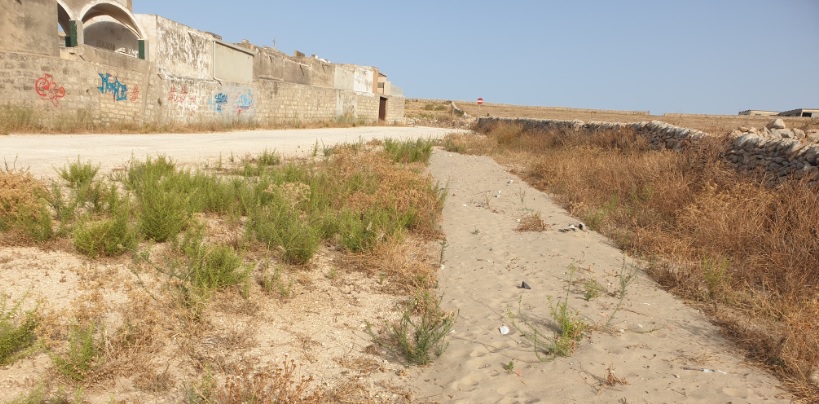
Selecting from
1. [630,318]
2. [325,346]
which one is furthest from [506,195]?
[325,346]

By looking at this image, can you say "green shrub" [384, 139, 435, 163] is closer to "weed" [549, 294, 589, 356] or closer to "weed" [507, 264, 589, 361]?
"weed" [507, 264, 589, 361]

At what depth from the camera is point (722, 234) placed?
5574 mm

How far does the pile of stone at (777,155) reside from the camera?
264 inches

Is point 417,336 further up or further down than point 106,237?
further down

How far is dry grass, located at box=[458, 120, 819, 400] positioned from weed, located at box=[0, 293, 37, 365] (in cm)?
474

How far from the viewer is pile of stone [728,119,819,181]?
6.71 meters

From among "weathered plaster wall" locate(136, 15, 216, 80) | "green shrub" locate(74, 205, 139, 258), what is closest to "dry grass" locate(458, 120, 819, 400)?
"green shrub" locate(74, 205, 139, 258)

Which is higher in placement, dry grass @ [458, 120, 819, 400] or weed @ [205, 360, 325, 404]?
dry grass @ [458, 120, 819, 400]

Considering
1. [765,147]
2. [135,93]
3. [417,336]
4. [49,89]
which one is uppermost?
[135,93]

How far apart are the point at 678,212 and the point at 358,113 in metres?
28.5

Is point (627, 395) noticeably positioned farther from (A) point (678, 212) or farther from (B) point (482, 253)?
(A) point (678, 212)

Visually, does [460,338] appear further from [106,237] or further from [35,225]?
[35,225]

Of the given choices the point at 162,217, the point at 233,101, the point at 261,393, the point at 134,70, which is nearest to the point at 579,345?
the point at 261,393

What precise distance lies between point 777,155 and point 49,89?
54.2 feet
